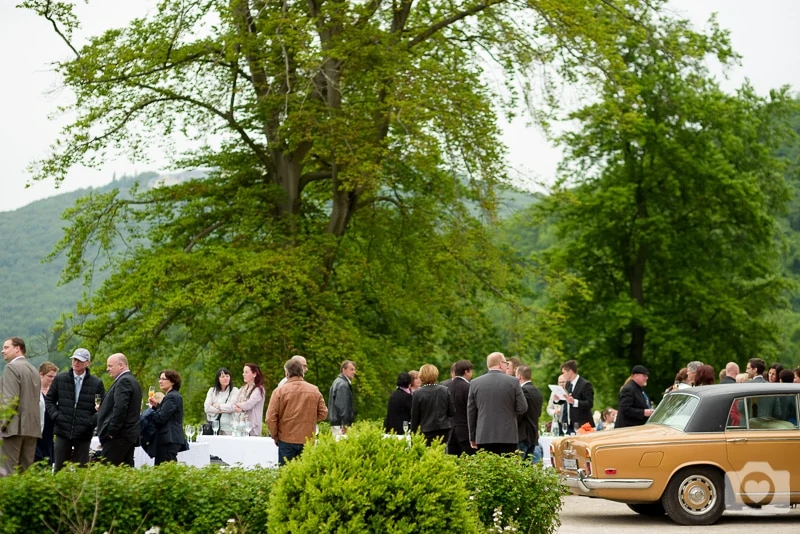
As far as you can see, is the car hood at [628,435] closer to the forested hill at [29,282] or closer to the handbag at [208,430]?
the handbag at [208,430]

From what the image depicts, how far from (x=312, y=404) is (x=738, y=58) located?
26393mm

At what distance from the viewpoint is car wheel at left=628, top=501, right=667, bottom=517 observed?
14.6 metres

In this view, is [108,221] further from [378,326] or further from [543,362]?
[543,362]

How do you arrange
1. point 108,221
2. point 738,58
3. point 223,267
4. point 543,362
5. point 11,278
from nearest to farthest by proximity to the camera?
point 223,267, point 108,221, point 738,58, point 543,362, point 11,278

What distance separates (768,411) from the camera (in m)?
13.5

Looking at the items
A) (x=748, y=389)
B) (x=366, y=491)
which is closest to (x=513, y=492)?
(x=366, y=491)

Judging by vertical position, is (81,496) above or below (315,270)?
below

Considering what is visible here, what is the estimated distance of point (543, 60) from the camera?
27.5m

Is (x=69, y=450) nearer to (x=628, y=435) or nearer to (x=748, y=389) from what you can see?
(x=628, y=435)

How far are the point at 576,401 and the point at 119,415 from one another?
7665mm

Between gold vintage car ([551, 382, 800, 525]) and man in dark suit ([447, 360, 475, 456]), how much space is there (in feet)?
7.72

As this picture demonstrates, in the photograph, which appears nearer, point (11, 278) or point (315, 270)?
point (315, 270)

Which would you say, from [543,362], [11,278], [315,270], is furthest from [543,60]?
[11,278]

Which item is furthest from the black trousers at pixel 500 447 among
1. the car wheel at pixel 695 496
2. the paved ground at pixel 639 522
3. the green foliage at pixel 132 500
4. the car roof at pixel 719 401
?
the green foliage at pixel 132 500
